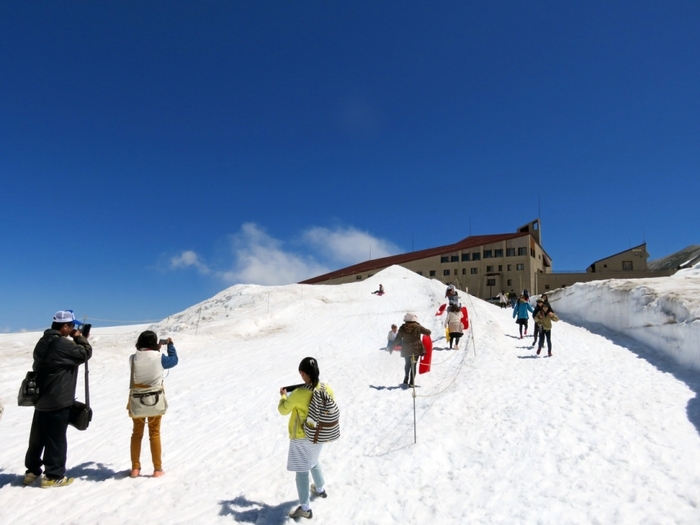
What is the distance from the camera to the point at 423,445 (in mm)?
6742

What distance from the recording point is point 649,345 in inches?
549

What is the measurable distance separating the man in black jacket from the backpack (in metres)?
3.19

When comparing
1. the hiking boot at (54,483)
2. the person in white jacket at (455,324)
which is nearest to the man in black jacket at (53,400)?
the hiking boot at (54,483)

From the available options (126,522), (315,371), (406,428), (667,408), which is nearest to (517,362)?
(667,408)

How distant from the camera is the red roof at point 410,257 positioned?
62781mm

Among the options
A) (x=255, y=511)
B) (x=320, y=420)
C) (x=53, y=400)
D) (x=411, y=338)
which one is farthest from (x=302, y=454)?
(x=411, y=338)

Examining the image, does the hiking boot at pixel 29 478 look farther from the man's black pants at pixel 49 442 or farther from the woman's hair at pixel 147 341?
the woman's hair at pixel 147 341

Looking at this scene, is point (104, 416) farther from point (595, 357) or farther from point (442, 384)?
point (595, 357)

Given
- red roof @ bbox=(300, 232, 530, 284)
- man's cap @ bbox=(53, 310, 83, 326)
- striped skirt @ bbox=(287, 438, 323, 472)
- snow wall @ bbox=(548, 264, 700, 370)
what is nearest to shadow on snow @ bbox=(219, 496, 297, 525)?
striped skirt @ bbox=(287, 438, 323, 472)

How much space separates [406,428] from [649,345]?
11.0 m

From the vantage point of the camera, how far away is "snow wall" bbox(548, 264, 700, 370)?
1152cm

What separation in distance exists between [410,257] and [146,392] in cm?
6469

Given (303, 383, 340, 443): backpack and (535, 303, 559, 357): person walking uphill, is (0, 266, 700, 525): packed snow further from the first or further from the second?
(303, 383, 340, 443): backpack

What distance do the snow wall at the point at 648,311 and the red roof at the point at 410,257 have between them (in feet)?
126
